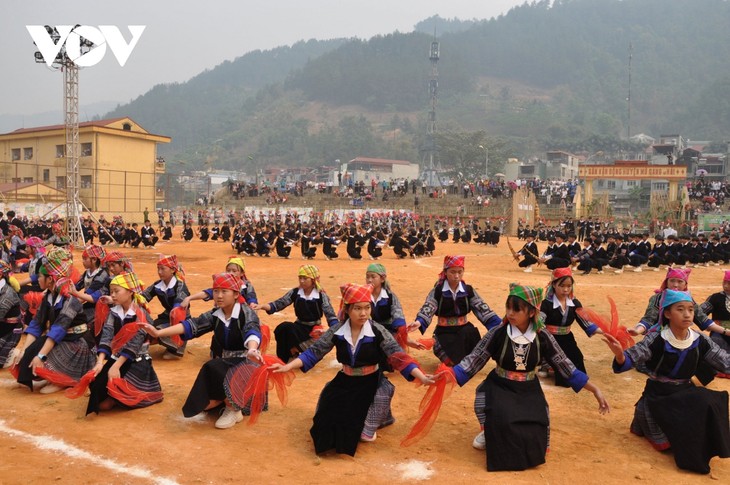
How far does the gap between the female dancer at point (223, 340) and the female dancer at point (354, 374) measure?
2.29 feet

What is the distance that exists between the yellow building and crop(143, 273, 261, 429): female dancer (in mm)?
39793

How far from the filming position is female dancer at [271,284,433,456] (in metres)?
5.25

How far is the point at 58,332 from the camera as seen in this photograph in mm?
6539

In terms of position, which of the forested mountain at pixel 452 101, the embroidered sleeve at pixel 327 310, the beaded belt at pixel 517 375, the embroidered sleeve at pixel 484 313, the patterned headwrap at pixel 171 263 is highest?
the forested mountain at pixel 452 101

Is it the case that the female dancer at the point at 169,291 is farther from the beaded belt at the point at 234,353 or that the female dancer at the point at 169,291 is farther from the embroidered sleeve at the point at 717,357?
the embroidered sleeve at the point at 717,357

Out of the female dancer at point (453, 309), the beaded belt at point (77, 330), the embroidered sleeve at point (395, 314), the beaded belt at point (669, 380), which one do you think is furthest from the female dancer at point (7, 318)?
the beaded belt at point (669, 380)

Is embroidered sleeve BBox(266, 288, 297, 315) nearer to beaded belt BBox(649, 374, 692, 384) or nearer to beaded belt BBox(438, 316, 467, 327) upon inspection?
beaded belt BBox(438, 316, 467, 327)

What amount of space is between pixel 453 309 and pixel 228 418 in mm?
2958

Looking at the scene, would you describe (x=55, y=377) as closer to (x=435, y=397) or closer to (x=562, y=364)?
(x=435, y=397)

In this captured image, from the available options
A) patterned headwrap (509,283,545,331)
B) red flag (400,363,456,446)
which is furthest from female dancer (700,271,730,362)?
red flag (400,363,456,446)

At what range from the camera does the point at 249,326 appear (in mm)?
5898

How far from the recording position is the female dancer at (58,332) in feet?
Result: 21.7

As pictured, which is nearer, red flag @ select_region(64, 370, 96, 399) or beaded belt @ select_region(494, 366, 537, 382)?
beaded belt @ select_region(494, 366, 537, 382)

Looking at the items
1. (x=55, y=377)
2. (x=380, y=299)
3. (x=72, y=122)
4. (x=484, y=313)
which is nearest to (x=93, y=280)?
(x=55, y=377)
